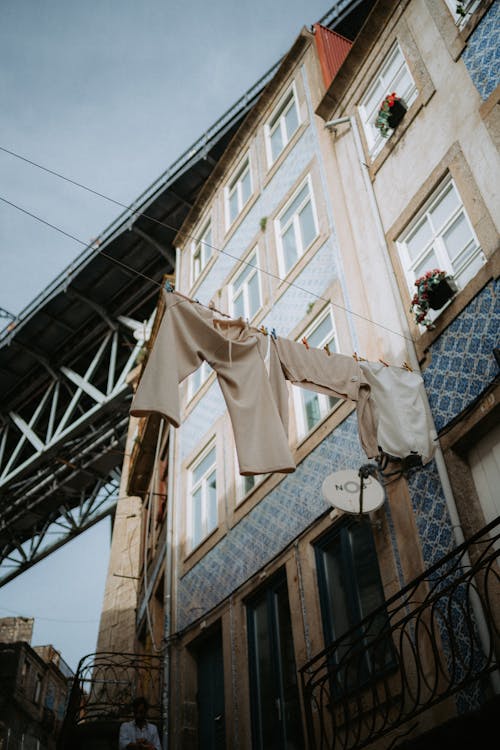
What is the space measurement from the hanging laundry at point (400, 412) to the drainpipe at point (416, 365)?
0.18 m

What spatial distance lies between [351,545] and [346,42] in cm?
1233

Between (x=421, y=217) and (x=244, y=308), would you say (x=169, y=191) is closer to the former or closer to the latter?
(x=244, y=308)

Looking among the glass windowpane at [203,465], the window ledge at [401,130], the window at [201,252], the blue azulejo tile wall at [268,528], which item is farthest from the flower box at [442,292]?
the window at [201,252]

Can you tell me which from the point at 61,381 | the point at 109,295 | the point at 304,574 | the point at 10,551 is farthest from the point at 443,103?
the point at 10,551

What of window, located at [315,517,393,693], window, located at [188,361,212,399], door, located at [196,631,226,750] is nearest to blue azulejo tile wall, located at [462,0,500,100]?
window, located at [315,517,393,693]

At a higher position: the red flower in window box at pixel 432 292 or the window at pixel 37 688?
the window at pixel 37 688

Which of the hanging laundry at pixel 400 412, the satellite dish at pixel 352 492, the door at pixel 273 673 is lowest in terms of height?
the door at pixel 273 673

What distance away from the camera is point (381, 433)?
786 cm

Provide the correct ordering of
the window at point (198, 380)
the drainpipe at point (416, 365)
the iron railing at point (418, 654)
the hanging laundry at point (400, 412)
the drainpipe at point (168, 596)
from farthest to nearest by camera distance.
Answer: the window at point (198, 380)
the drainpipe at point (168, 596)
the hanging laundry at point (400, 412)
the drainpipe at point (416, 365)
the iron railing at point (418, 654)

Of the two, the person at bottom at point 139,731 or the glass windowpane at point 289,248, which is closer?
the person at bottom at point 139,731

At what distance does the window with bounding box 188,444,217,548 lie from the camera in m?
13.0

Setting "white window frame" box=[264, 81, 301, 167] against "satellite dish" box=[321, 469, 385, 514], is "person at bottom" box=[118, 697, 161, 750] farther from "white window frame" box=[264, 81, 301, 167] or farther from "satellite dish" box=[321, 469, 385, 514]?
"white window frame" box=[264, 81, 301, 167]

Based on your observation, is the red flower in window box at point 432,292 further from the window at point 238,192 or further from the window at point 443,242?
the window at point 238,192

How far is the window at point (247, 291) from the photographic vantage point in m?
14.0
